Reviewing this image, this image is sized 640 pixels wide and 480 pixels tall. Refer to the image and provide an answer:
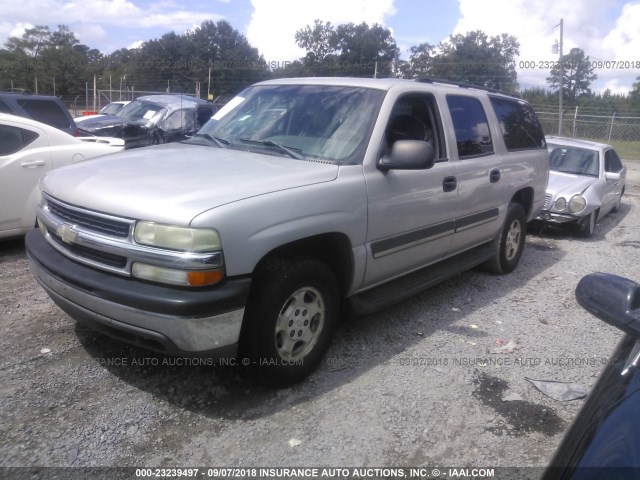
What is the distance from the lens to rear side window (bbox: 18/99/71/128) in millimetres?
8391

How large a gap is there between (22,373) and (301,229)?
1981mm

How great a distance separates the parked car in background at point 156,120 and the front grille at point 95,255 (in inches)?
323

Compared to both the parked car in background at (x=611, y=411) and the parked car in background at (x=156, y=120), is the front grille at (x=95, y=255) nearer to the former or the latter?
the parked car in background at (x=611, y=411)

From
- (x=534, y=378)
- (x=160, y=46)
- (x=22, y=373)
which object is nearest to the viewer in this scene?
(x=22, y=373)

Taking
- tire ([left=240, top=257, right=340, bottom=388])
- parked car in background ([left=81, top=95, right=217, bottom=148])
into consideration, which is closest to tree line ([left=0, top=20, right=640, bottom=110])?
parked car in background ([left=81, top=95, right=217, bottom=148])

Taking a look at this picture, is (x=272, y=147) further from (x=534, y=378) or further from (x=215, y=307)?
(x=534, y=378)

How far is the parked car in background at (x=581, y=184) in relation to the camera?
832 cm

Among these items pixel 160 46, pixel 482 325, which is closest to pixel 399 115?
pixel 482 325

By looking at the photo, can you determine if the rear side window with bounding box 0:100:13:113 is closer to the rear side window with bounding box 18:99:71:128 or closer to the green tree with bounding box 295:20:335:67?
the rear side window with bounding box 18:99:71:128

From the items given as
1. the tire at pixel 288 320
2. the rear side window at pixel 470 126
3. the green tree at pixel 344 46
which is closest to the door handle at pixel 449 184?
the rear side window at pixel 470 126

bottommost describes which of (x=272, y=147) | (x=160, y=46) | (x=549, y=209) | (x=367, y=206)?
(x=549, y=209)

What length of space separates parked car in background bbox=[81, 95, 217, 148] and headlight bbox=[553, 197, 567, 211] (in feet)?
22.6

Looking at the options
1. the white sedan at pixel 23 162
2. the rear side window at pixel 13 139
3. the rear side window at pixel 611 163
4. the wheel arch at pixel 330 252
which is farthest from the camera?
the rear side window at pixel 611 163

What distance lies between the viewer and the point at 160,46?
4066 centimetres
